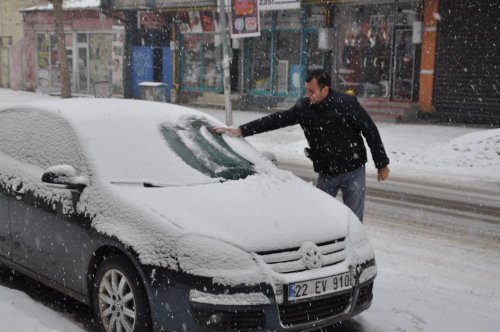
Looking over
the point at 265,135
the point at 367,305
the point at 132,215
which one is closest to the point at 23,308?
the point at 132,215

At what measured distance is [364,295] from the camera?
4.27 m

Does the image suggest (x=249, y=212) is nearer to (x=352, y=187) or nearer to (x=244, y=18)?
(x=352, y=187)

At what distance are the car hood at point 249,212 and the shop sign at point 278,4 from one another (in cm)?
1903

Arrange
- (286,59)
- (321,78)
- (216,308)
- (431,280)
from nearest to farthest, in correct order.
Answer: (216,308), (321,78), (431,280), (286,59)

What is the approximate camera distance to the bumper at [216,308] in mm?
3645

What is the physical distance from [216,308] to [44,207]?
179 centimetres

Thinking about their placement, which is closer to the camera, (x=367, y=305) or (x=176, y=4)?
(x=367, y=305)

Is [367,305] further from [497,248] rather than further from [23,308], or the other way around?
[497,248]

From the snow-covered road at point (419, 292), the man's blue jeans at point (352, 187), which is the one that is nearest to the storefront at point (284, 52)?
the snow-covered road at point (419, 292)

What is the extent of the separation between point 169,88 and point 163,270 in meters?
26.3

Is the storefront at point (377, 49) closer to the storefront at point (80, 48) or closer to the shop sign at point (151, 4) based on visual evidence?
the shop sign at point (151, 4)

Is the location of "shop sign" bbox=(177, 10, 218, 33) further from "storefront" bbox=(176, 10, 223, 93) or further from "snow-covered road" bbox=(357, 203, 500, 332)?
"snow-covered road" bbox=(357, 203, 500, 332)

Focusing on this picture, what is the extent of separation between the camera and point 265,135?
1827 centimetres

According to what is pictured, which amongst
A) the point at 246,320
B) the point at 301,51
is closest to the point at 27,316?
the point at 246,320
